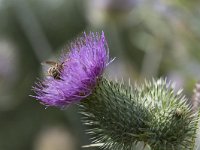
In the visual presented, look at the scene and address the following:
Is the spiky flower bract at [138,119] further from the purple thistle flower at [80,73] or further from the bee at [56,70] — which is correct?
the bee at [56,70]

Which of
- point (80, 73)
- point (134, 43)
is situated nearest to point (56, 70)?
point (80, 73)

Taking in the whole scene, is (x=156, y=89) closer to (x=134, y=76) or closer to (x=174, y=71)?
(x=174, y=71)

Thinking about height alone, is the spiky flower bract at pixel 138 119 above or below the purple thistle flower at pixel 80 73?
below

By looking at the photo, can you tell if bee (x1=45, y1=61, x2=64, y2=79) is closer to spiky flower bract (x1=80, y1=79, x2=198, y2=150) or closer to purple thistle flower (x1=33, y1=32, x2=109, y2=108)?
purple thistle flower (x1=33, y1=32, x2=109, y2=108)

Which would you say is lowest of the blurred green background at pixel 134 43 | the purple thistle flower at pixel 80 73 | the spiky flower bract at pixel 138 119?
the spiky flower bract at pixel 138 119

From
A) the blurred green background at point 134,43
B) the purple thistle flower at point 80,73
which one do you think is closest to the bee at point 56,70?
the purple thistle flower at point 80,73

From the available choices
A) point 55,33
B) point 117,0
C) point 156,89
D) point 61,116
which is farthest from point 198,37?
point 55,33

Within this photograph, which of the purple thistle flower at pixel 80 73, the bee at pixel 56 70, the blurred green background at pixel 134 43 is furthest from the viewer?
the blurred green background at pixel 134 43
